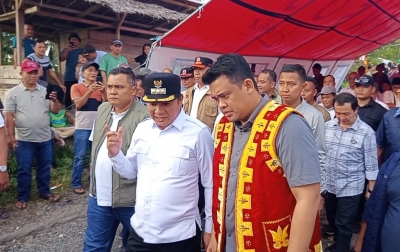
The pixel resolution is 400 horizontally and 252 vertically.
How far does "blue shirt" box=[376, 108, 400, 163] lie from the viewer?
3.34 m

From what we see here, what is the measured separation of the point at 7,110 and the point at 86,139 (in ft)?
3.42

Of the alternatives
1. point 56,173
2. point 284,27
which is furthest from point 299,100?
point 56,173

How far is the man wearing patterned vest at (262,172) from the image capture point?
1.38 meters

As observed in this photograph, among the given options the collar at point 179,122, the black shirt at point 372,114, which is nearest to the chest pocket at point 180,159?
the collar at point 179,122

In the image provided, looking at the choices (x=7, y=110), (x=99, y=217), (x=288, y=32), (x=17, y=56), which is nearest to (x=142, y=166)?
(x=99, y=217)

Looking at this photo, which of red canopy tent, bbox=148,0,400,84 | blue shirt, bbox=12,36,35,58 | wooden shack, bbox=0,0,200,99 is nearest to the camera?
red canopy tent, bbox=148,0,400,84

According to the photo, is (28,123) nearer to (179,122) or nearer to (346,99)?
(179,122)

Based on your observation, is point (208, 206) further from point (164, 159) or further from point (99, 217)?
point (99, 217)

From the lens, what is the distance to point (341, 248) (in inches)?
126

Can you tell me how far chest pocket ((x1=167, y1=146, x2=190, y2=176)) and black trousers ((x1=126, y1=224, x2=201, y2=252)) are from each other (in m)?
0.37

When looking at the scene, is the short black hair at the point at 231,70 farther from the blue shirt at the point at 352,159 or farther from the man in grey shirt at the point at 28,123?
the man in grey shirt at the point at 28,123

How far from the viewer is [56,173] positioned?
555 cm

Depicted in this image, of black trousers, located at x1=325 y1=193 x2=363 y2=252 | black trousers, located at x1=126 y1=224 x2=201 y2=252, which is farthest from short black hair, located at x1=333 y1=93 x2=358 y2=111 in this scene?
black trousers, located at x1=126 y1=224 x2=201 y2=252

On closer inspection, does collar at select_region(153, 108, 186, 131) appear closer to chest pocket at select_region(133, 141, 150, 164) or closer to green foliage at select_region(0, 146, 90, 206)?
chest pocket at select_region(133, 141, 150, 164)
